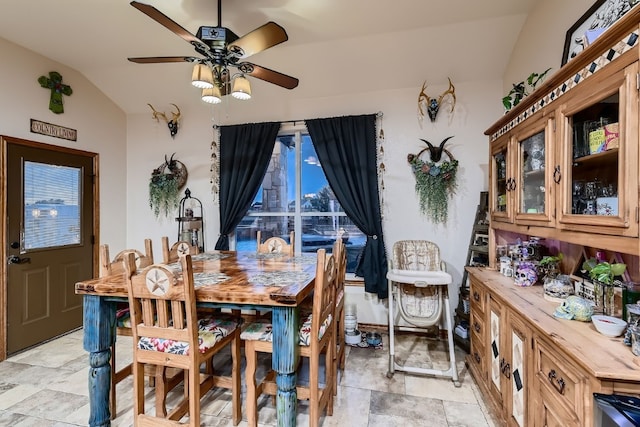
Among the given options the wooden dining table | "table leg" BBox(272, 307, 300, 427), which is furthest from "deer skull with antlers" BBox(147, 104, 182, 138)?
"table leg" BBox(272, 307, 300, 427)

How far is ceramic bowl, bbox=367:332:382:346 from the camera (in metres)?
3.21

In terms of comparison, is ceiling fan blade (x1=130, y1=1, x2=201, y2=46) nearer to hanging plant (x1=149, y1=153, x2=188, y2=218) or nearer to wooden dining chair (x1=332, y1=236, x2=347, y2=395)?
wooden dining chair (x1=332, y1=236, x2=347, y2=395)

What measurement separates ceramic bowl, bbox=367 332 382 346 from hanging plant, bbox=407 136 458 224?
1.41 m

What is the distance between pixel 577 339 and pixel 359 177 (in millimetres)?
2540

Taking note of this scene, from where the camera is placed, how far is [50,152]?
341 centimetres

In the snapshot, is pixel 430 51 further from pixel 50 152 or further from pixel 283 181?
pixel 50 152

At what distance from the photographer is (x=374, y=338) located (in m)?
3.29

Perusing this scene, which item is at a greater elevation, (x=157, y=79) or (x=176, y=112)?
(x=157, y=79)

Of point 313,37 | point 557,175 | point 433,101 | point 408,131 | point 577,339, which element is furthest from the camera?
point 408,131

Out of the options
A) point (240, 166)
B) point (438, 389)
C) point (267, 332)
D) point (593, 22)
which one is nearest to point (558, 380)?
point (438, 389)

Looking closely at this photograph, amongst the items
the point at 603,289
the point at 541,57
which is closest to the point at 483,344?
the point at 603,289

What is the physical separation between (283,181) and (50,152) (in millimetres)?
2590

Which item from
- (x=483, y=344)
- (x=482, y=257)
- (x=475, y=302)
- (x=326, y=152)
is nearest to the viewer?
(x=483, y=344)

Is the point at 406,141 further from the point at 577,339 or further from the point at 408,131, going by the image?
the point at 577,339
